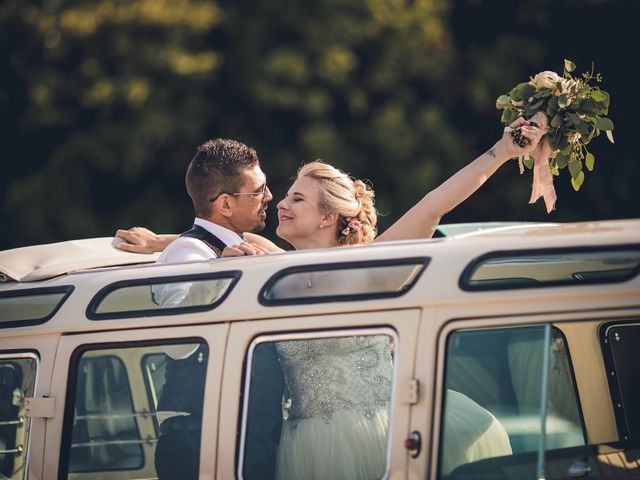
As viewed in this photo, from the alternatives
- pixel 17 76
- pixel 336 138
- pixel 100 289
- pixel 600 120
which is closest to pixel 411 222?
pixel 600 120

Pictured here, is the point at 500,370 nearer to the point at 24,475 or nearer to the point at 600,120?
the point at 600,120

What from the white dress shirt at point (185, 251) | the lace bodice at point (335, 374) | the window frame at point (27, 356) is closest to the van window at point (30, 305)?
the window frame at point (27, 356)

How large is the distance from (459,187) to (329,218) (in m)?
0.75

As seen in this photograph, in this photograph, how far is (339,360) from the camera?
466 centimetres

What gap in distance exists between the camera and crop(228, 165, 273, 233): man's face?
6.27 metres

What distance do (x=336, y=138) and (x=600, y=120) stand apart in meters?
10.8

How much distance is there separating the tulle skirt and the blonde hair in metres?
1.23

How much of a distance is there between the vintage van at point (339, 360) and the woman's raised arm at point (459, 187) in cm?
23

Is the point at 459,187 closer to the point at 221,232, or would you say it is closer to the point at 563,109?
the point at 563,109

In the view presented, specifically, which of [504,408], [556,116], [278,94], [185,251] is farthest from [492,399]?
[278,94]

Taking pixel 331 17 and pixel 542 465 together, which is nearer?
pixel 542 465

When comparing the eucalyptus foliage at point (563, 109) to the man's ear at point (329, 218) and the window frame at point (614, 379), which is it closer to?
the window frame at point (614, 379)

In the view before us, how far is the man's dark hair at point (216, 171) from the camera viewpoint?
626 cm

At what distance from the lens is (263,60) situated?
1641cm
